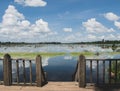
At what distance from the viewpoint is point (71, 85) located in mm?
10297

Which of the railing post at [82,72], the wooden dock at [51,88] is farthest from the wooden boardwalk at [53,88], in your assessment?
the railing post at [82,72]

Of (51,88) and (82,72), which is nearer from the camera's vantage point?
(51,88)

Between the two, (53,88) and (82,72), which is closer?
(53,88)

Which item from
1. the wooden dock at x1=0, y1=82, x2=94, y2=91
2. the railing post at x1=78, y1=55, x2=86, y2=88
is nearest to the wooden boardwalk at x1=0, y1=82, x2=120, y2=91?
the wooden dock at x1=0, y1=82, x2=94, y2=91

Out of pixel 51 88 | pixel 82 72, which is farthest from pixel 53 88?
pixel 82 72

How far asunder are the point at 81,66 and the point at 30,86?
2232 millimetres

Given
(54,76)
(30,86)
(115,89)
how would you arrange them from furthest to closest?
(54,76) → (30,86) → (115,89)

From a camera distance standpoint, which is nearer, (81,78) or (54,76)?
(81,78)

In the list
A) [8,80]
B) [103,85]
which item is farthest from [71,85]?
[8,80]

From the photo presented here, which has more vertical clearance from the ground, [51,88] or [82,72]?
[82,72]

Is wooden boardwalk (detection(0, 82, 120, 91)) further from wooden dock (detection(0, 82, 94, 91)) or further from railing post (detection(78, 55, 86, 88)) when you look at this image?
railing post (detection(78, 55, 86, 88))

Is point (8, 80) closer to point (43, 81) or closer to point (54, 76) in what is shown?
point (43, 81)

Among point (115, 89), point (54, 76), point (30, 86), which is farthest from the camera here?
point (54, 76)

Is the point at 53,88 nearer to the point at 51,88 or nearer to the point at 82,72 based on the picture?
the point at 51,88
